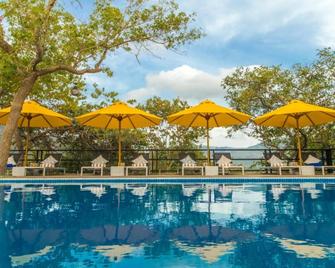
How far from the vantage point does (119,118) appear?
12.0m

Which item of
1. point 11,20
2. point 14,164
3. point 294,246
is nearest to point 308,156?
point 294,246

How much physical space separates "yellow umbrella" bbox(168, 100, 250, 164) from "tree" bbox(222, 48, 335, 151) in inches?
139

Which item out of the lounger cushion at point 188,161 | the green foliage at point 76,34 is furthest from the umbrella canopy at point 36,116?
the lounger cushion at point 188,161

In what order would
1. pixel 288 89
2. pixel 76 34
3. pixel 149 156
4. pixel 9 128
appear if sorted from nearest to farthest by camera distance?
pixel 9 128, pixel 76 34, pixel 149 156, pixel 288 89

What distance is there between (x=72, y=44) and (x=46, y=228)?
9.85 meters

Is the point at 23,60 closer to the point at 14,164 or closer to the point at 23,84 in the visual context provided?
the point at 23,84

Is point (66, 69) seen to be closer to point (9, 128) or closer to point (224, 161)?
point (9, 128)

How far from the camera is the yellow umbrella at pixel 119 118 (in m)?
11.3

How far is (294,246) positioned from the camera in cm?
322

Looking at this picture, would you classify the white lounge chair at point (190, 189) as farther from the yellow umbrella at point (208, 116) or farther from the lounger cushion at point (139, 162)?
the lounger cushion at point (139, 162)

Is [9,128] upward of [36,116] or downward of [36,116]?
downward

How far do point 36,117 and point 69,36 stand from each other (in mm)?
3482

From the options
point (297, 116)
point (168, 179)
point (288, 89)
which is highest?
point (288, 89)

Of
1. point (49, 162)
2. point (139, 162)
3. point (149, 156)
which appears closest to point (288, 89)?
point (149, 156)
